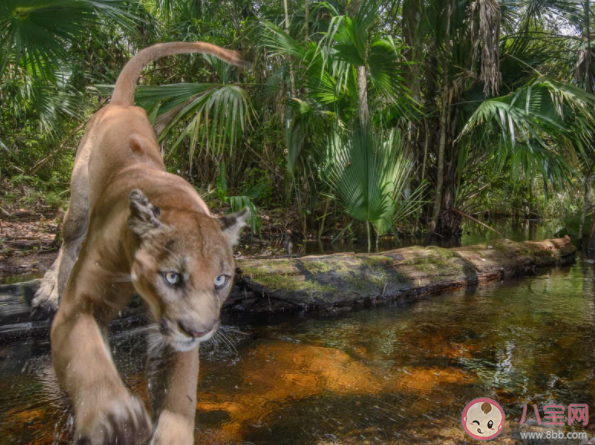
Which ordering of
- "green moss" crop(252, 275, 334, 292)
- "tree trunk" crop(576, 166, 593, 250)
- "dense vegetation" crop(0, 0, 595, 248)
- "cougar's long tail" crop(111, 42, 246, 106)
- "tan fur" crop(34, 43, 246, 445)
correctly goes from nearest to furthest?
"tan fur" crop(34, 43, 246, 445) < "cougar's long tail" crop(111, 42, 246, 106) < "green moss" crop(252, 275, 334, 292) < "dense vegetation" crop(0, 0, 595, 248) < "tree trunk" crop(576, 166, 593, 250)

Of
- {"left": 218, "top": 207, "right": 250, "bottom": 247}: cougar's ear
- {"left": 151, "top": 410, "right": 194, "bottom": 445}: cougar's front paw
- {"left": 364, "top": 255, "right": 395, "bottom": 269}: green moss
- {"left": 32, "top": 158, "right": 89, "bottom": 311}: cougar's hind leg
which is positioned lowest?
{"left": 364, "top": 255, "right": 395, "bottom": 269}: green moss

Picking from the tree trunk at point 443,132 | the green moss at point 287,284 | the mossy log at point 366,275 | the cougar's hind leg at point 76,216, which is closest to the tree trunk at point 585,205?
the tree trunk at point 443,132

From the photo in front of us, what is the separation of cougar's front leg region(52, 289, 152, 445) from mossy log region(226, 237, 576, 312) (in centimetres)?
218

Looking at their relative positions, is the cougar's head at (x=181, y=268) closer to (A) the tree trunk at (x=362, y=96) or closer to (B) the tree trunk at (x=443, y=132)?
(A) the tree trunk at (x=362, y=96)

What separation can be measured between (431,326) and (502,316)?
77 centimetres

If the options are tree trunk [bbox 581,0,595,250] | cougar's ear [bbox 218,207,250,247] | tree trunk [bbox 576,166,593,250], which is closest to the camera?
cougar's ear [bbox 218,207,250,247]

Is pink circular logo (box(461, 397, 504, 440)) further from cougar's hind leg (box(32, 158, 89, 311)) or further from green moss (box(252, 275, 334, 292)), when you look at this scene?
cougar's hind leg (box(32, 158, 89, 311))

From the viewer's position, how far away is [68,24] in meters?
4.60

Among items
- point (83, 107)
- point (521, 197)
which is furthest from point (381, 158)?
point (521, 197)

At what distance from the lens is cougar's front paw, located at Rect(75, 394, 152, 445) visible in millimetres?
Answer: 1866

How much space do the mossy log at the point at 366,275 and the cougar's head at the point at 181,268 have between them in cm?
234

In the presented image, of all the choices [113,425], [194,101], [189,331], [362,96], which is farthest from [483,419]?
[362,96]

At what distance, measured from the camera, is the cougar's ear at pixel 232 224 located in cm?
209

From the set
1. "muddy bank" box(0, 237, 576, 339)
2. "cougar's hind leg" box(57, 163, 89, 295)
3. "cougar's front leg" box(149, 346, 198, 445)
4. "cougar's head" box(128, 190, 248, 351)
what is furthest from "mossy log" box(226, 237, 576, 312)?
"cougar's head" box(128, 190, 248, 351)
